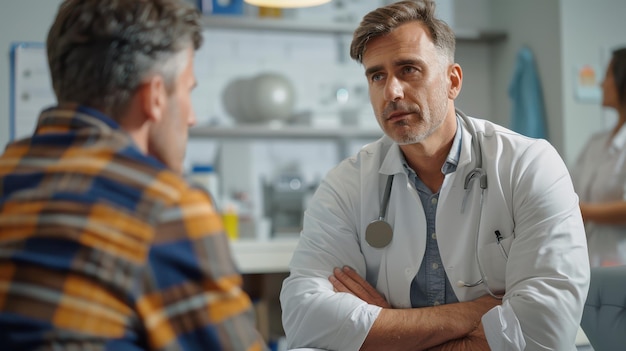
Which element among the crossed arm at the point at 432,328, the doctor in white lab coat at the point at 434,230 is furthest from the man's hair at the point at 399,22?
the crossed arm at the point at 432,328

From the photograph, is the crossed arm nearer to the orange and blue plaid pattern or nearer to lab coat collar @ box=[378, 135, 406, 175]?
lab coat collar @ box=[378, 135, 406, 175]

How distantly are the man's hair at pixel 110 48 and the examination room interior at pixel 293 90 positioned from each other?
105 inches

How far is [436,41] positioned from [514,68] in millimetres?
2458

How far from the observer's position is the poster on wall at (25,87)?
12.3 feet

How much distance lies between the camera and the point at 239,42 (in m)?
4.04

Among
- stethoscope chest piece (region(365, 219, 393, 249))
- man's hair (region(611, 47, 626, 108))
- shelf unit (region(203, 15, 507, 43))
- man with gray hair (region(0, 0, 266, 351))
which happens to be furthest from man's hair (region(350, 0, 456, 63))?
shelf unit (region(203, 15, 507, 43))

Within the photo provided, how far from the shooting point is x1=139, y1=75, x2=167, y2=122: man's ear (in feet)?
3.02

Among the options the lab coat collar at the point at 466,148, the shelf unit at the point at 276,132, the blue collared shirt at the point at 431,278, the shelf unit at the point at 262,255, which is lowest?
the shelf unit at the point at 262,255

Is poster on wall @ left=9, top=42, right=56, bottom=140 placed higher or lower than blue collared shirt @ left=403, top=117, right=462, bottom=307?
higher

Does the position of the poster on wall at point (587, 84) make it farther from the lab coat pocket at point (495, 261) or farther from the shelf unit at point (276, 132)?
the lab coat pocket at point (495, 261)

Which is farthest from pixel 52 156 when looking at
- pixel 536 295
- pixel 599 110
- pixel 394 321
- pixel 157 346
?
pixel 599 110

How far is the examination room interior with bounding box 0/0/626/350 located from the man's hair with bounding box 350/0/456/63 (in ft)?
6.47

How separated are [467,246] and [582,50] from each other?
2554 millimetres

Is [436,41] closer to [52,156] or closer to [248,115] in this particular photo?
[52,156]
